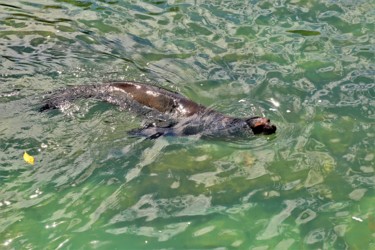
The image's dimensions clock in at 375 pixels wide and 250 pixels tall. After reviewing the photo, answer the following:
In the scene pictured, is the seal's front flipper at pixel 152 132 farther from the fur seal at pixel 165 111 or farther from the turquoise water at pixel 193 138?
the turquoise water at pixel 193 138

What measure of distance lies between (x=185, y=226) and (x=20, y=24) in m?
6.31

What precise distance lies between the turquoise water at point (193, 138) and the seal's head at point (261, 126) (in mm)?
123

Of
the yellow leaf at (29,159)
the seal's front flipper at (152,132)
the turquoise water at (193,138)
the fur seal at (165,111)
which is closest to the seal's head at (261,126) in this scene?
the fur seal at (165,111)

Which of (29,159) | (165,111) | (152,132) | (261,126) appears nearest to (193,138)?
(152,132)

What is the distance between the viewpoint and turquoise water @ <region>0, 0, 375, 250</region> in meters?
5.57

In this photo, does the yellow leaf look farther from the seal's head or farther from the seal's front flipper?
the seal's head

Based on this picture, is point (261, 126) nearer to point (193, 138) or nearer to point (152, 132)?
point (193, 138)

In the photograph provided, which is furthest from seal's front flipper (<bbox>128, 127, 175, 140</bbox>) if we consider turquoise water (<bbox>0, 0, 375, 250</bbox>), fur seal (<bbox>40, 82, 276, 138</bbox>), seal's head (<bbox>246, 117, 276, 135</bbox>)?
seal's head (<bbox>246, 117, 276, 135</bbox>)

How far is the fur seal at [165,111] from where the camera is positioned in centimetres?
699

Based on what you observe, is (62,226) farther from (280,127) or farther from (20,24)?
(20,24)

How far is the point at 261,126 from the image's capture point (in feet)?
22.2

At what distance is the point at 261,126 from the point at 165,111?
4.76ft

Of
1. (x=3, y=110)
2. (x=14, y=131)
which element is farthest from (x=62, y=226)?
(x=3, y=110)

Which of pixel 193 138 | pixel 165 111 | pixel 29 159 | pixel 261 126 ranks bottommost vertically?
pixel 29 159
